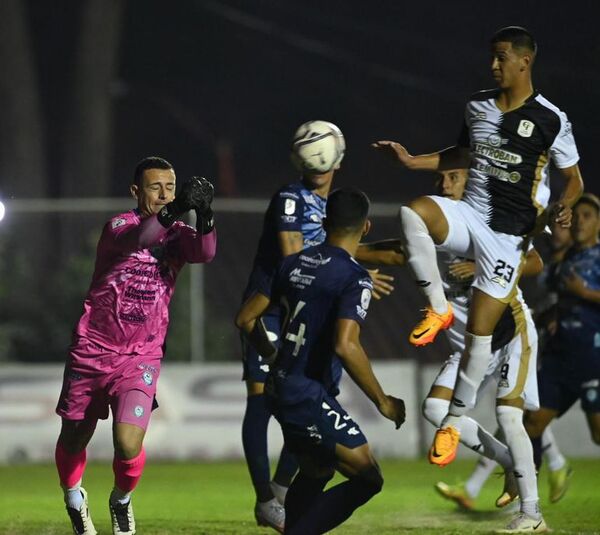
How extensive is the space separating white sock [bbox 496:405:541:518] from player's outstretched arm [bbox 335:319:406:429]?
6.48 ft

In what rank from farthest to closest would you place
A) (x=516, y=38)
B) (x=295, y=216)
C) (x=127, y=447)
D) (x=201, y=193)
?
(x=295, y=216) < (x=516, y=38) < (x=127, y=447) < (x=201, y=193)

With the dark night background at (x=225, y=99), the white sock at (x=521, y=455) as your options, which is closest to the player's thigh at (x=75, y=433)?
the white sock at (x=521, y=455)

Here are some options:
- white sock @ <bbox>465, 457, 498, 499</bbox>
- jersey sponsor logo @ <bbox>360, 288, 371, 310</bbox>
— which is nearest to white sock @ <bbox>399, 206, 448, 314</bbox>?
jersey sponsor logo @ <bbox>360, 288, 371, 310</bbox>

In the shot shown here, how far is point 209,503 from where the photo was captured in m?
11.4

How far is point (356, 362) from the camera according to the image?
7.21m

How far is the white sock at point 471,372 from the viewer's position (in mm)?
8828

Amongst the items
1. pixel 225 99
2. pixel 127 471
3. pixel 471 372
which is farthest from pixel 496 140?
pixel 225 99

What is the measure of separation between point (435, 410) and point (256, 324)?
6.35 feet

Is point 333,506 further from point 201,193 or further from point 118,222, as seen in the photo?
point 118,222

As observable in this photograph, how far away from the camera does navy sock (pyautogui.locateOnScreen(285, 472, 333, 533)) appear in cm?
754

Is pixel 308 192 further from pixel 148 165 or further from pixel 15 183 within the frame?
pixel 15 183

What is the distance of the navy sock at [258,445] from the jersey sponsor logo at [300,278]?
2.12 meters

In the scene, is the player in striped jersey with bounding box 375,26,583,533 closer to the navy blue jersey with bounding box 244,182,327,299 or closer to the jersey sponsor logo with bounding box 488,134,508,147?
the jersey sponsor logo with bounding box 488,134,508,147

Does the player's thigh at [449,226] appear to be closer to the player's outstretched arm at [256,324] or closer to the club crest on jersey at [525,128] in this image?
the club crest on jersey at [525,128]
